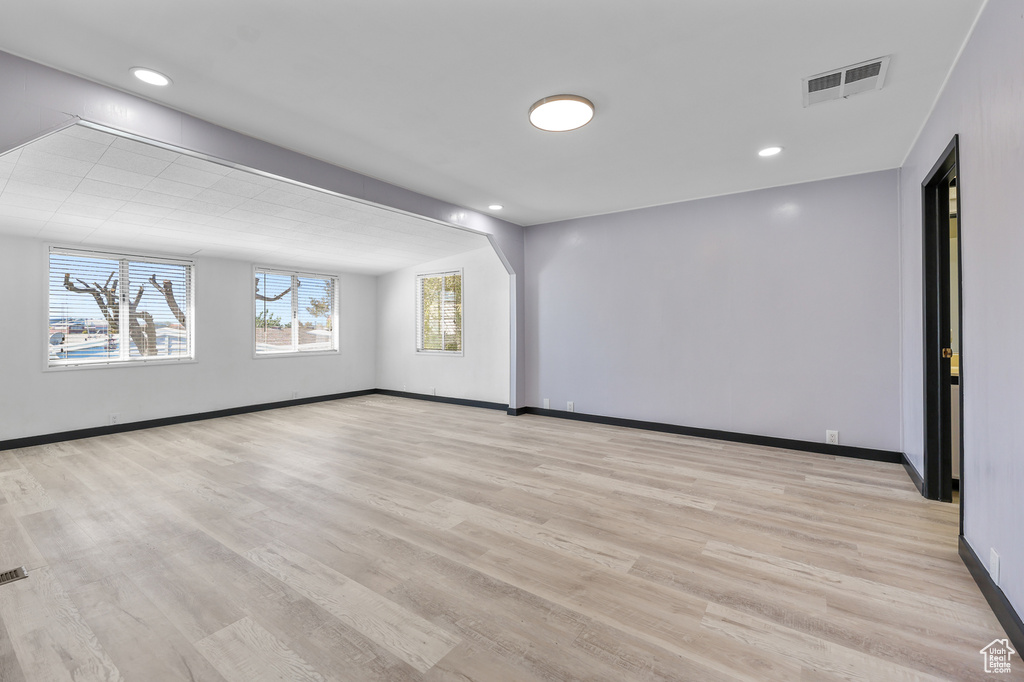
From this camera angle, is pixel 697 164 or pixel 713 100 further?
pixel 697 164

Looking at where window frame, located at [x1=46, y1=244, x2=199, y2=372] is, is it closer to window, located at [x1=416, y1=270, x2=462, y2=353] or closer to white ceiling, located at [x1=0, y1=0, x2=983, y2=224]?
window, located at [x1=416, y1=270, x2=462, y2=353]

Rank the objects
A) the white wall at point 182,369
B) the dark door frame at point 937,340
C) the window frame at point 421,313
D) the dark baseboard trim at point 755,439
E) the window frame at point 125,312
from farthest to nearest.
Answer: the window frame at point 421,313 → the window frame at point 125,312 → the white wall at point 182,369 → the dark baseboard trim at point 755,439 → the dark door frame at point 937,340

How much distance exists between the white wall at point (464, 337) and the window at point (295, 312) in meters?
0.97

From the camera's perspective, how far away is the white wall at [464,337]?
7066 millimetres

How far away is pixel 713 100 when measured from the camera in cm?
287

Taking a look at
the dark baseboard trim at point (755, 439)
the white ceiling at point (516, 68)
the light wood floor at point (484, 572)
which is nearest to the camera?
the light wood floor at point (484, 572)

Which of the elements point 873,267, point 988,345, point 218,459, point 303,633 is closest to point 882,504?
point 988,345

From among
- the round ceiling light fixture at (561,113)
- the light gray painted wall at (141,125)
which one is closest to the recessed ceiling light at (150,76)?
the light gray painted wall at (141,125)

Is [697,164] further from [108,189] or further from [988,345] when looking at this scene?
[108,189]

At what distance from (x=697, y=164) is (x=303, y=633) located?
4280 mm

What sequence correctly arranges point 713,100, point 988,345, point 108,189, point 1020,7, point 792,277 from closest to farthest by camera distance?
point 1020,7, point 988,345, point 713,100, point 108,189, point 792,277

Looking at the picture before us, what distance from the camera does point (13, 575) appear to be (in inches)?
90.6

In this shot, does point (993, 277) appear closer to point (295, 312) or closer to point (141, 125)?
point (141, 125)

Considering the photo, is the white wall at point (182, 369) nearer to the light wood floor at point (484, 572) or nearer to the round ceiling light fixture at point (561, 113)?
the light wood floor at point (484, 572)
